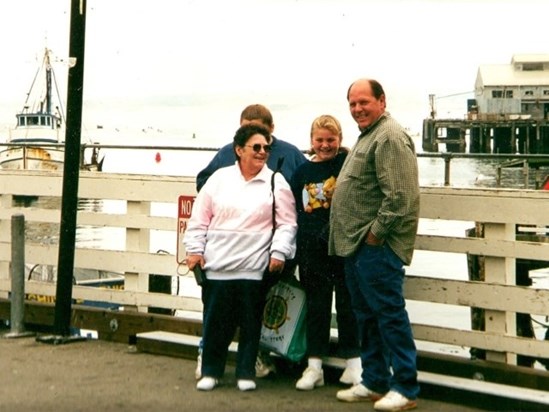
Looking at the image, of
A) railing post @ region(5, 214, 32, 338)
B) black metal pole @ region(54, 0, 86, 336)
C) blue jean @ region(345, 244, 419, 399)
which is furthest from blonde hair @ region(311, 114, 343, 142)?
railing post @ region(5, 214, 32, 338)

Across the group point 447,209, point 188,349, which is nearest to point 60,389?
point 188,349

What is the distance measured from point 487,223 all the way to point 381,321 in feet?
3.92

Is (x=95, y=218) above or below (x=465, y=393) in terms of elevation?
above

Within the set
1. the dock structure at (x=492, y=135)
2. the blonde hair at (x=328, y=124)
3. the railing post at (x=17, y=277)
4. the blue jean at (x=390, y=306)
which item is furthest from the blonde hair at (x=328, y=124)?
the dock structure at (x=492, y=135)

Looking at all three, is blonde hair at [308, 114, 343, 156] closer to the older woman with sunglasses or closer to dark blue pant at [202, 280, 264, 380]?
the older woman with sunglasses

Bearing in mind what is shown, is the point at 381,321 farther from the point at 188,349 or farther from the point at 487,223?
the point at 188,349

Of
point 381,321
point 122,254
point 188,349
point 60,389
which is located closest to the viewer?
point 381,321

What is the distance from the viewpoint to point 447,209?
22.7ft

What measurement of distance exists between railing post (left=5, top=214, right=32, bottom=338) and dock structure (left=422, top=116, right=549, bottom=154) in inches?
3362

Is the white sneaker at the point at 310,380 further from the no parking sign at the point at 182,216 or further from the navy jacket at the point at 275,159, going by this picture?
the no parking sign at the point at 182,216

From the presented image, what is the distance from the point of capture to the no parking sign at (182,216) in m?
8.09

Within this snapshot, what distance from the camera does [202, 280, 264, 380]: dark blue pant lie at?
262 inches

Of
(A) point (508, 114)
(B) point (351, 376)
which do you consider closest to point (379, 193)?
(B) point (351, 376)

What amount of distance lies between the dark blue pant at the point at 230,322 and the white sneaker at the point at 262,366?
308 millimetres
